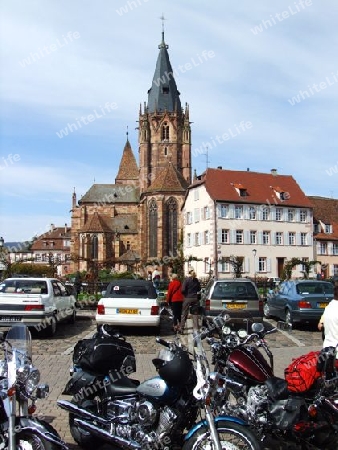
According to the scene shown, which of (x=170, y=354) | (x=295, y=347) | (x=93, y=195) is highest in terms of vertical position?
(x=93, y=195)

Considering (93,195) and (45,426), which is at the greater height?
(93,195)

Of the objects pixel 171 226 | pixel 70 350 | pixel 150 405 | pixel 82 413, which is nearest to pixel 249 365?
pixel 150 405

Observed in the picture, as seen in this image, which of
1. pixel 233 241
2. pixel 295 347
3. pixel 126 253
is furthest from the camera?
pixel 126 253

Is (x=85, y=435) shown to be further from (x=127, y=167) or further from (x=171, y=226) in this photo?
(x=127, y=167)

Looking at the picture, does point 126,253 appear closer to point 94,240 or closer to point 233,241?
point 94,240

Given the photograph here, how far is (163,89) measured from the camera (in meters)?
89.8

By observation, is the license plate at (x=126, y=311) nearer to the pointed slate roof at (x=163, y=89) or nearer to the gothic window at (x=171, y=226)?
the gothic window at (x=171, y=226)

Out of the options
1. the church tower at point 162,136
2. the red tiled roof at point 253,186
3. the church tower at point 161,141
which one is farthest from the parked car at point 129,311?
the church tower at point 162,136

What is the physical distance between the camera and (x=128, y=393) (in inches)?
210

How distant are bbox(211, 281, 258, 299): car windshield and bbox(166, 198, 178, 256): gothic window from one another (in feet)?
203

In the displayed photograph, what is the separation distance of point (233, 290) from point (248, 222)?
42.1 metres

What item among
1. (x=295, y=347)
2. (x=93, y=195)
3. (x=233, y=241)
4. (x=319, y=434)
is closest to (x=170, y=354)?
(x=319, y=434)

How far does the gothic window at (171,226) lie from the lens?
78062 mm

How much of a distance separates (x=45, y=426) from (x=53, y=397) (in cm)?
331
